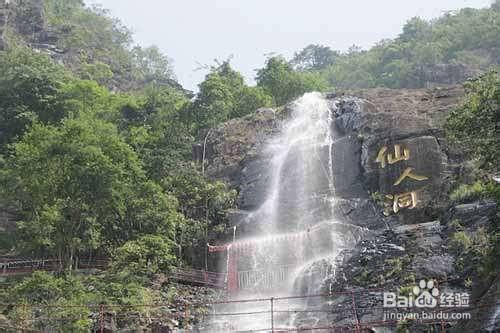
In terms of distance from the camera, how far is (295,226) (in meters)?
20.1

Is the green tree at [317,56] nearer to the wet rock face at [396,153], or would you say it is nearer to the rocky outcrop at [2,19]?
the rocky outcrop at [2,19]

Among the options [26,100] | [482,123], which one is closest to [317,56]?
[26,100]

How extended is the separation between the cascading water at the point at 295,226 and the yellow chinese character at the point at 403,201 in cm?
131

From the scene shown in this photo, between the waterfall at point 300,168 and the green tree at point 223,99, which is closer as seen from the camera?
the waterfall at point 300,168

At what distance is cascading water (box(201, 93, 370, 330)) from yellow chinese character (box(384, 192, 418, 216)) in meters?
1.31

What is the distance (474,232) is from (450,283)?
1476 mm

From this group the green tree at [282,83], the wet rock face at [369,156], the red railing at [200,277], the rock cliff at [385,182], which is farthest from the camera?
the green tree at [282,83]

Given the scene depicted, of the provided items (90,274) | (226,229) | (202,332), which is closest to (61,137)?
(90,274)

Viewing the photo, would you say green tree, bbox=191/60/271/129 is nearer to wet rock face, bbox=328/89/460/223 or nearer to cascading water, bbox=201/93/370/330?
cascading water, bbox=201/93/370/330

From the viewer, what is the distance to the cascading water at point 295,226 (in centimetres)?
1775

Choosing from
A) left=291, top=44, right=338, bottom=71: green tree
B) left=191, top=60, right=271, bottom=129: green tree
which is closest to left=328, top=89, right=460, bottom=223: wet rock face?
left=191, top=60, right=271, bottom=129: green tree

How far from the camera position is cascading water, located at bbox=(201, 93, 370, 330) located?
1775 centimetres

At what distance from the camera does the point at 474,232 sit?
14.0 meters

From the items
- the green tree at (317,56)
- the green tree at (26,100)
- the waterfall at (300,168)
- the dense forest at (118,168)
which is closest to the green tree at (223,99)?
the dense forest at (118,168)
